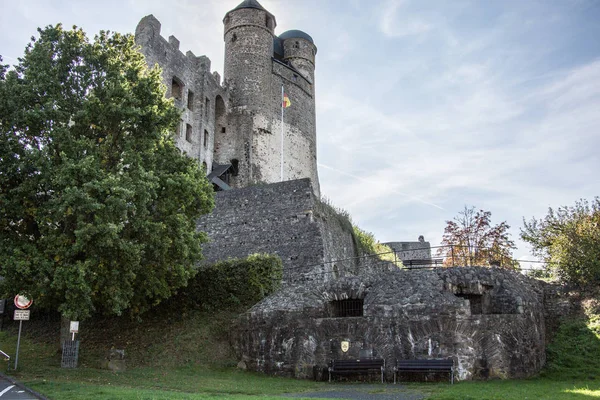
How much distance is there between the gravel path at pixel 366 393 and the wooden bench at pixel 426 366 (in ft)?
2.45

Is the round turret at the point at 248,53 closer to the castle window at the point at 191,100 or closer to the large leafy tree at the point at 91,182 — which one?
the castle window at the point at 191,100

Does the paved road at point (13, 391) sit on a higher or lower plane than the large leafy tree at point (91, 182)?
lower

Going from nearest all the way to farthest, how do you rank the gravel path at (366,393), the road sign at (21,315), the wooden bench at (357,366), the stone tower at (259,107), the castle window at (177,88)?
the gravel path at (366,393), the wooden bench at (357,366), the road sign at (21,315), the castle window at (177,88), the stone tower at (259,107)

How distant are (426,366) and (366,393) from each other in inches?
A: 111

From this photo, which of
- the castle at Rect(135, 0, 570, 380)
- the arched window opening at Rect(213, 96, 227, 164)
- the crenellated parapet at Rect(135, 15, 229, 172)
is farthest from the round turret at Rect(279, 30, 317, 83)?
the arched window opening at Rect(213, 96, 227, 164)

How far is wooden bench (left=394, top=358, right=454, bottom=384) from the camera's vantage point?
1518cm

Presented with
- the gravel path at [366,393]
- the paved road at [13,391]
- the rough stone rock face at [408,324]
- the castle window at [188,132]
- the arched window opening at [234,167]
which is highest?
the castle window at [188,132]

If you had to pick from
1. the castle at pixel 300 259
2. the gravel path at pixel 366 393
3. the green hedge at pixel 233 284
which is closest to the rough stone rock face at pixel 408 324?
the castle at pixel 300 259

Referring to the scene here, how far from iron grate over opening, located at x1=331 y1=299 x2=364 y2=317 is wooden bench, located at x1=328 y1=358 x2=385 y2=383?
3.19 m

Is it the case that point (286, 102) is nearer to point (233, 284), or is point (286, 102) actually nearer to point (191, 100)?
point (191, 100)

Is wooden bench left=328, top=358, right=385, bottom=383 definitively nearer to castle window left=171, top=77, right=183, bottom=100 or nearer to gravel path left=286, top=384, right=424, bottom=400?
gravel path left=286, top=384, right=424, bottom=400

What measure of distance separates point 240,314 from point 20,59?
1085cm

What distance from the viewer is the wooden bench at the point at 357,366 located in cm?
1576

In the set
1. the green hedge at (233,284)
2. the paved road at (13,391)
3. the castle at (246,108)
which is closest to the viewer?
the paved road at (13,391)
